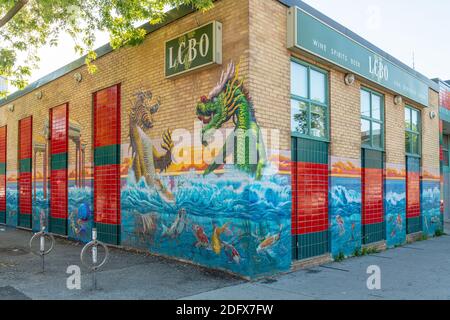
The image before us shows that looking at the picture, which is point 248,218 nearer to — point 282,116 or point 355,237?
point 282,116

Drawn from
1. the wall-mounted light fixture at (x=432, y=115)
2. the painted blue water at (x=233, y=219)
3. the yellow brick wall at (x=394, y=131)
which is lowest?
the painted blue water at (x=233, y=219)

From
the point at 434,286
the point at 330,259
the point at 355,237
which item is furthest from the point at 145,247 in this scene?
the point at 434,286

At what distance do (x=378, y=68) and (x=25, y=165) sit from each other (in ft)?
43.0

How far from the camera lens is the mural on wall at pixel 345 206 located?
33.0 feet

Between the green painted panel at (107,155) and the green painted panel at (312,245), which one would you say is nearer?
the green painted panel at (312,245)

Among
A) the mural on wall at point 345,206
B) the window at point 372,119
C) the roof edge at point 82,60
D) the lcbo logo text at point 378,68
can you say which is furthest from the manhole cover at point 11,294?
the lcbo logo text at point 378,68

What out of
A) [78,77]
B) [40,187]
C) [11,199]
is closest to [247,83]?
[78,77]

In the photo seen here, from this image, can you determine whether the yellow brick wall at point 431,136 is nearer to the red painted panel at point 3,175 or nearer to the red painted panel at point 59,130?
the red painted panel at point 59,130

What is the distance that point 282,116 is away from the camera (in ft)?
28.0

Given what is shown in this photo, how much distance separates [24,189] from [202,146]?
35.7ft

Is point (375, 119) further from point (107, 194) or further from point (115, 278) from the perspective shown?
point (115, 278)

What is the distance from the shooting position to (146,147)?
404 inches

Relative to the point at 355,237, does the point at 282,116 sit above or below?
above

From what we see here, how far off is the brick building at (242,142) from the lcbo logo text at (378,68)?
0.21 ft
